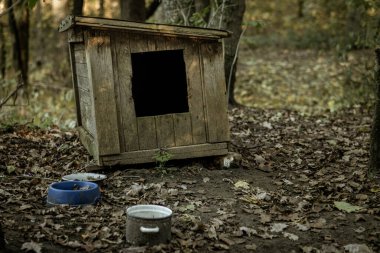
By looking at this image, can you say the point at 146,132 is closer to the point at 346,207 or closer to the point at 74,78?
the point at 74,78

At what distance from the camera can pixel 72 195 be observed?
5.44 m

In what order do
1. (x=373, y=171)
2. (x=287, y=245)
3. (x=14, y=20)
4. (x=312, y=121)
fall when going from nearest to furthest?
(x=287, y=245)
(x=373, y=171)
(x=312, y=121)
(x=14, y=20)

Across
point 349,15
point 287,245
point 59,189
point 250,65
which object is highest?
point 349,15

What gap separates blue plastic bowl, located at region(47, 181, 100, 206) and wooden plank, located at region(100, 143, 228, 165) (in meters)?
1.00

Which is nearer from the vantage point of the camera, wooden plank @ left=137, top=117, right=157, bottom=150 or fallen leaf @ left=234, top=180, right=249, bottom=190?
fallen leaf @ left=234, top=180, right=249, bottom=190

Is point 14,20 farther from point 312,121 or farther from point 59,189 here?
point 59,189

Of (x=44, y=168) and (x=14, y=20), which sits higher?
(x=14, y=20)

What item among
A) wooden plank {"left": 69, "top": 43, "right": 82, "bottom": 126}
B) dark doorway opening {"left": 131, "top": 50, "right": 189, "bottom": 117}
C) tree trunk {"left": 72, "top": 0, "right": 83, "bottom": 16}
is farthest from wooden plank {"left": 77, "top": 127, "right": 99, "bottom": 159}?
tree trunk {"left": 72, "top": 0, "right": 83, "bottom": 16}

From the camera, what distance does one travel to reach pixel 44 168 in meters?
6.85

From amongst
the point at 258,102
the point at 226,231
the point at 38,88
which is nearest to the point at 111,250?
the point at 226,231

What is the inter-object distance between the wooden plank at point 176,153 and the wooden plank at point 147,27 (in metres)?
1.49

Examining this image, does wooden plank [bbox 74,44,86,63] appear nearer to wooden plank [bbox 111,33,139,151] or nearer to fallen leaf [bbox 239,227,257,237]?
wooden plank [bbox 111,33,139,151]

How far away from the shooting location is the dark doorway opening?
7.90 meters

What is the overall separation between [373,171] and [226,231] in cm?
258
